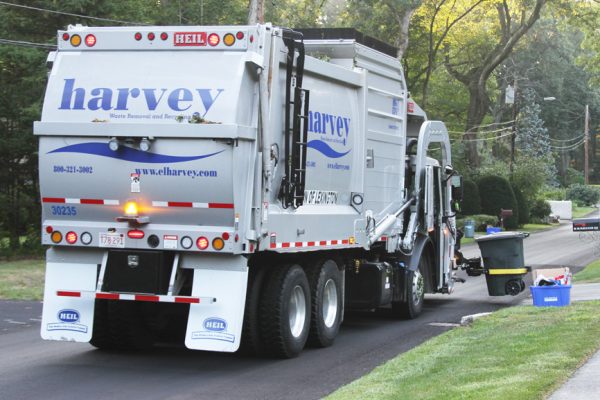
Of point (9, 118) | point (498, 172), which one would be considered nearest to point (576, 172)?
point (498, 172)

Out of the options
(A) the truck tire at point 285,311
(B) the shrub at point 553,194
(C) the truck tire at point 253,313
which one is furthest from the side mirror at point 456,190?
(B) the shrub at point 553,194

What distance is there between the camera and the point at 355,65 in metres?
13.1

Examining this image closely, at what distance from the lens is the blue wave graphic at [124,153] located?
32.9ft

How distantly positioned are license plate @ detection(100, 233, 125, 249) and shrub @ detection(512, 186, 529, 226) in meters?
43.9

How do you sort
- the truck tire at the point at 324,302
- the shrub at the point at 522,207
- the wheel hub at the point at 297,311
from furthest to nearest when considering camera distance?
the shrub at the point at 522,207 → the truck tire at the point at 324,302 → the wheel hub at the point at 297,311

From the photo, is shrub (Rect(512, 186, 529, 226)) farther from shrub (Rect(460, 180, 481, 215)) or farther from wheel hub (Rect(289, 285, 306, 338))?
wheel hub (Rect(289, 285, 306, 338))

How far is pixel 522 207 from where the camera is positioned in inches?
2089

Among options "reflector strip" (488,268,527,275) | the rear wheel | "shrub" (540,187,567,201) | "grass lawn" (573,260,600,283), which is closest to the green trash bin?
"reflector strip" (488,268,527,275)

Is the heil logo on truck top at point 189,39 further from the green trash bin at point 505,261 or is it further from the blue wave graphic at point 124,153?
the green trash bin at point 505,261

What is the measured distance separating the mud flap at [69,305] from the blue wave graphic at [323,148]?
288 cm

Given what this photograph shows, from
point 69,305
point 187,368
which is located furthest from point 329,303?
point 69,305

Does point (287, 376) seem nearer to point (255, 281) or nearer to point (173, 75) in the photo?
point (255, 281)

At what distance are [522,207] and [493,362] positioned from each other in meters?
44.6

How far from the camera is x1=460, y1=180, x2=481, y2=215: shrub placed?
49000 mm
